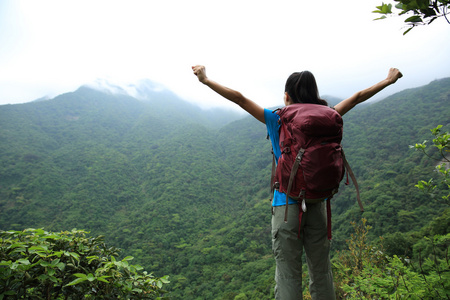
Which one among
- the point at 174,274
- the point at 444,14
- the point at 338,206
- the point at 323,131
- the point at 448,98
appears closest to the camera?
the point at 444,14

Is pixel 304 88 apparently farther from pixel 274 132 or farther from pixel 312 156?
pixel 312 156

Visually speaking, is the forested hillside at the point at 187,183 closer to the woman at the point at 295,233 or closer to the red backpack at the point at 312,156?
the woman at the point at 295,233

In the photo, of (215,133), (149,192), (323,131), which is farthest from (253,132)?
(323,131)

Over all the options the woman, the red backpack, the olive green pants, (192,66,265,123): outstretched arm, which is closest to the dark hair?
the woman

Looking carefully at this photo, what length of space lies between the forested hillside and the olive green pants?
1283 cm

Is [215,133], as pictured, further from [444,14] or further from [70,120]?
[444,14]

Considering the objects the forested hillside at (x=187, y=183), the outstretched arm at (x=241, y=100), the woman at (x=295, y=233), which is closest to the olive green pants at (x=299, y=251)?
the woman at (x=295, y=233)

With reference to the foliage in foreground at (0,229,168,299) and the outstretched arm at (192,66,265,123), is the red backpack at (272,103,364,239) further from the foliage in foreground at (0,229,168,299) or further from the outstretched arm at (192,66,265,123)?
the foliage in foreground at (0,229,168,299)

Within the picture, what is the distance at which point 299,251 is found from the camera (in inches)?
46.8

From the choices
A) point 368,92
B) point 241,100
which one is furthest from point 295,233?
point 368,92

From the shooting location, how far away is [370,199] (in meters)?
22.7

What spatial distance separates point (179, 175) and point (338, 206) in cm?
2529

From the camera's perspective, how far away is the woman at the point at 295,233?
1.16m

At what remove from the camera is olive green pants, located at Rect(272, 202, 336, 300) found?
1160 millimetres
